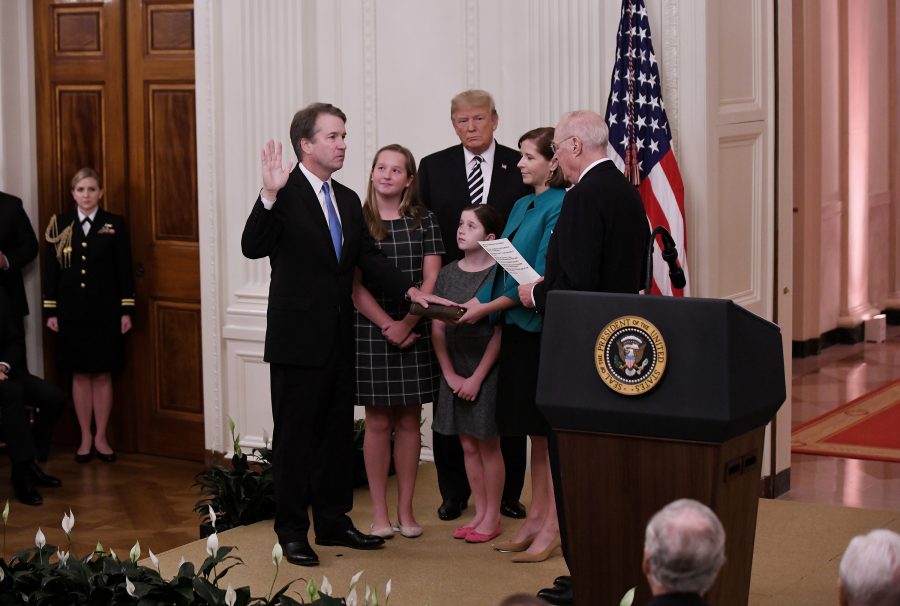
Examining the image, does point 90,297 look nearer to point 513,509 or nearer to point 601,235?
point 513,509

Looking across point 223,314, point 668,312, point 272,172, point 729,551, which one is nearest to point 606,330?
point 668,312

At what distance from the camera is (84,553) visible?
649cm

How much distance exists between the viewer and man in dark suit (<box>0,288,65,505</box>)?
7516mm

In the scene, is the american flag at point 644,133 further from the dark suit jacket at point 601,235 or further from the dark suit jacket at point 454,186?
the dark suit jacket at point 601,235

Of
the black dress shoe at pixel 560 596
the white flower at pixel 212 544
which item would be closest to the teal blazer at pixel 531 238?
the black dress shoe at pixel 560 596

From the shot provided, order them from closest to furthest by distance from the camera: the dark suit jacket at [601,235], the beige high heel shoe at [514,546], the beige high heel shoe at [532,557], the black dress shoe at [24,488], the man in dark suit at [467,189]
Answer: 1. the dark suit jacket at [601,235]
2. the beige high heel shoe at [532,557]
3. the beige high heel shoe at [514,546]
4. the man in dark suit at [467,189]
5. the black dress shoe at [24,488]

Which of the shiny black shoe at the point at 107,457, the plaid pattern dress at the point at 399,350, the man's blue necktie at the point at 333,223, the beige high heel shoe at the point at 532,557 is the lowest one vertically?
the shiny black shoe at the point at 107,457

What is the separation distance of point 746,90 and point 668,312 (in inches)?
121

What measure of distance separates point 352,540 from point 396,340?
0.84m

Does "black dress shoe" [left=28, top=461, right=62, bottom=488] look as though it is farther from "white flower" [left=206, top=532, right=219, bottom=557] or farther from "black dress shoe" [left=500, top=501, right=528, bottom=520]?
"white flower" [left=206, top=532, right=219, bottom=557]

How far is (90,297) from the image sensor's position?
8453 millimetres

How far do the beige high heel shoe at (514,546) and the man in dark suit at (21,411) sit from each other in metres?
3.04

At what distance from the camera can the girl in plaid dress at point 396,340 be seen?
225 inches


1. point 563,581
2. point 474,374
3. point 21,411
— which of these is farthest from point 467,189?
point 21,411
